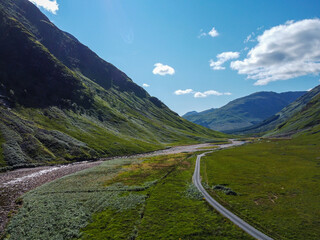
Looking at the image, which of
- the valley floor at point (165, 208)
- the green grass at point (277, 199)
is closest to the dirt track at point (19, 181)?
the valley floor at point (165, 208)

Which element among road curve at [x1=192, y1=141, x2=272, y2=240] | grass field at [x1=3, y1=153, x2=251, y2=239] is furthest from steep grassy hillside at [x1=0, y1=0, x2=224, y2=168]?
road curve at [x1=192, y1=141, x2=272, y2=240]

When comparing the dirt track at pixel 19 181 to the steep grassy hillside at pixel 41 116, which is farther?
the steep grassy hillside at pixel 41 116

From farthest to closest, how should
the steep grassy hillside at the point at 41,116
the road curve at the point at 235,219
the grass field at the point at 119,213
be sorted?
the steep grassy hillside at the point at 41,116 < the grass field at the point at 119,213 < the road curve at the point at 235,219

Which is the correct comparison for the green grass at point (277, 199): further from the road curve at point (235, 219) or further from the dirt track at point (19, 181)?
the dirt track at point (19, 181)

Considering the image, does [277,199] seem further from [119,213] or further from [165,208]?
[119,213]

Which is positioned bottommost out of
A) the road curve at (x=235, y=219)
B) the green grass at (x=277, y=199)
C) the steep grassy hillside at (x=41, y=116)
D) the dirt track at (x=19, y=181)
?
the dirt track at (x=19, y=181)

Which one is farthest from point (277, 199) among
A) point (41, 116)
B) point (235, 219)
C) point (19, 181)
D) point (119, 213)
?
point (41, 116)

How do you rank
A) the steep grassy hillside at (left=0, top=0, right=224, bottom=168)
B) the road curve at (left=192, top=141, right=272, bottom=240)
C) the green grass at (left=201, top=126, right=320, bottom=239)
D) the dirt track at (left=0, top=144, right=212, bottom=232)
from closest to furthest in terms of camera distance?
the road curve at (left=192, top=141, right=272, bottom=240)
the green grass at (left=201, top=126, right=320, bottom=239)
the dirt track at (left=0, top=144, right=212, bottom=232)
the steep grassy hillside at (left=0, top=0, right=224, bottom=168)

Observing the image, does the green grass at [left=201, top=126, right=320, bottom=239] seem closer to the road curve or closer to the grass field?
the road curve

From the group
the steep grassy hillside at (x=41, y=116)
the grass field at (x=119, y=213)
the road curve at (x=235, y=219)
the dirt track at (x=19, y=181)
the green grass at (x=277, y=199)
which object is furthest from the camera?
the steep grassy hillside at (x=41, y=116)
